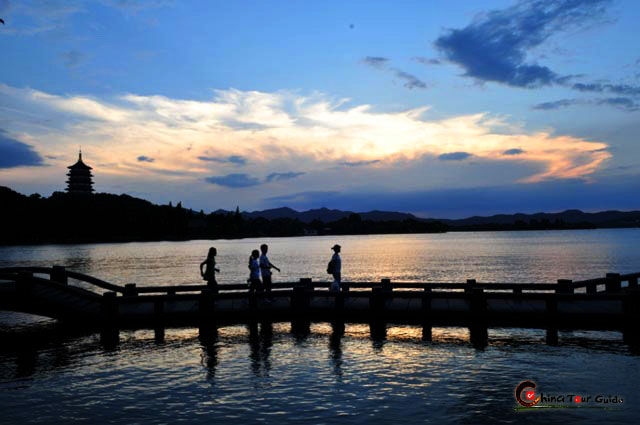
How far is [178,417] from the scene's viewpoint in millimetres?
9391

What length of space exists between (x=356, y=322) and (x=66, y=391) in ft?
34.6

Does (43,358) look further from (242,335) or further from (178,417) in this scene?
(178,417)

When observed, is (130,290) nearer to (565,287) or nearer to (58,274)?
(58,274)

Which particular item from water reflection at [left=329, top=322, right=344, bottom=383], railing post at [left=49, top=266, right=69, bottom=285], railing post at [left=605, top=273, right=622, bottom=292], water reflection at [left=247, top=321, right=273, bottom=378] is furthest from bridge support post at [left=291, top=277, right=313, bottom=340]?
railing post at [left=605, top=273, right=622, bottom=292]

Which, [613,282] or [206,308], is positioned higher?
[613,282]

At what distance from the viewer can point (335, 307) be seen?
1894 centimetres

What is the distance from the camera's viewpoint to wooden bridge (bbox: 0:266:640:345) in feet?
55.2

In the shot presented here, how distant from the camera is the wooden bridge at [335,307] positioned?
55.2 ft

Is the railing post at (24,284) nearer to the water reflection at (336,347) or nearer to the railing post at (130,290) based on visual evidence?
the railing post at (130,290)

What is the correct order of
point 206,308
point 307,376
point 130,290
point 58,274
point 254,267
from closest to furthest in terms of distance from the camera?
point 307,376, point 206,308, point 254,267, point 130,290, point 58,274

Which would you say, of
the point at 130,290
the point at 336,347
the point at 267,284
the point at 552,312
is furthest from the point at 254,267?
the point at 552,312

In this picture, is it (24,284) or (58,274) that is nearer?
(24,284)

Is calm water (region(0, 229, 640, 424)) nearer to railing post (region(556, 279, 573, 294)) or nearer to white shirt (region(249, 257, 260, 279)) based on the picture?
white shirt (region(249, 257, 260, 279))

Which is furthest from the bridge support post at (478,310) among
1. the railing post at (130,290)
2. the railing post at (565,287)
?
the railing post at (130,290)
